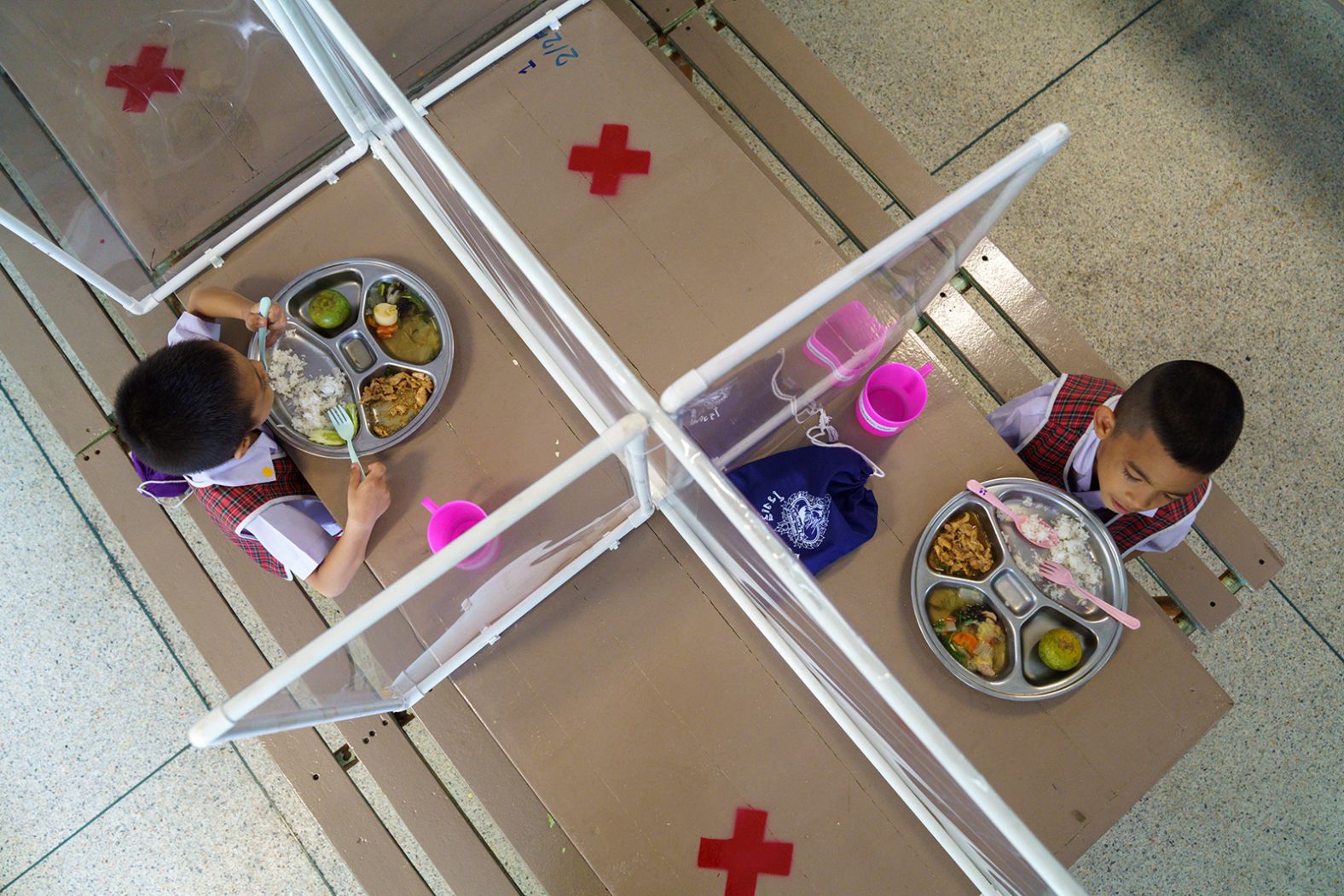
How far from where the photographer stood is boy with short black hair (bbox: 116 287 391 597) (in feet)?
4.74

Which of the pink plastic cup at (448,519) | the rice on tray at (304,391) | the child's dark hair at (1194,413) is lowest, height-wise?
the child's dark hair at (1194,413)

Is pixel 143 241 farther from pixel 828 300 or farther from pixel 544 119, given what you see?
pixel 828 300

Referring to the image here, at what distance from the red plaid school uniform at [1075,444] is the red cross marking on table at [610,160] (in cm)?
110

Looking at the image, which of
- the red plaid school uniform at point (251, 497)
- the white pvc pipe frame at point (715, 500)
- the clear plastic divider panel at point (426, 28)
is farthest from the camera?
the clear plastic divider panel at point (426, 28)

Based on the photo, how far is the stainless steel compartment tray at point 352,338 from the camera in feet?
5.38

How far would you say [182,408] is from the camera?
1440mm

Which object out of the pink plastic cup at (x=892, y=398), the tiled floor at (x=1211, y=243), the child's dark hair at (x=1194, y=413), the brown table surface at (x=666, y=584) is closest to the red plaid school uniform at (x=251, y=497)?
the brown table surface at (x=666, y=584)

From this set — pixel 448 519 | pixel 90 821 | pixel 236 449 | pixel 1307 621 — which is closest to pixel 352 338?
pixel 236 449

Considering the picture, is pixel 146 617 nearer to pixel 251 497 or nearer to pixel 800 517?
pixel 251 497

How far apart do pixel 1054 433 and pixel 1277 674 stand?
142 centimetres

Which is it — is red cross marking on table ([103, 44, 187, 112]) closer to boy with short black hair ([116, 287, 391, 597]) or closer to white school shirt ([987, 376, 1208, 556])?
boy with short black hair ([116, 287, 391, 597])

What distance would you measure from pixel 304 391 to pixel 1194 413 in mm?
1757

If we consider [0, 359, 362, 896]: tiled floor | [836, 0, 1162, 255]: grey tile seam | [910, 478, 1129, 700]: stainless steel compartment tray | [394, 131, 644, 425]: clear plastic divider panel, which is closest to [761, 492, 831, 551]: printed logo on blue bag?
[910, 478, 1129, 700]: stainless steel compartment tray

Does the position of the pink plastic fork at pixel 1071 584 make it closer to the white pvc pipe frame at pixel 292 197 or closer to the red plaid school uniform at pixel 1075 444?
the red plaid school uniform at pixel 1075 444
